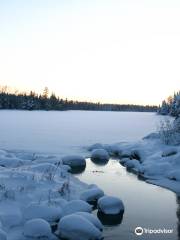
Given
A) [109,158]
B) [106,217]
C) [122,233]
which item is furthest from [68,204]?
[109,158]

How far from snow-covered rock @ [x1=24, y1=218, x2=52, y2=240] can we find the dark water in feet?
Answer: 4.76

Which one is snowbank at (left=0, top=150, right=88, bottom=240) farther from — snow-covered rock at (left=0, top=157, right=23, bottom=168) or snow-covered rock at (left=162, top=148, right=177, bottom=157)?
snow-covered rock at (left=162, top=148, right=177, bottom=157)

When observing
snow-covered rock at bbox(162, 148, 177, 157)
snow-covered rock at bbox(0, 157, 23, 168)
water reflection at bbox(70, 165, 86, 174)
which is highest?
snow-covered rock at bbox(162, 148, 177, 157)

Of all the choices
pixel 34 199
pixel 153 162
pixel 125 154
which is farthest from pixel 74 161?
pixel 34 199

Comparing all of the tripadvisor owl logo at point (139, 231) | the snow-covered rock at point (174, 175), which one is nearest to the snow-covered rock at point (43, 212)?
the tripadvisor owl logo at point (139, 231)

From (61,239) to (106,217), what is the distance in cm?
204

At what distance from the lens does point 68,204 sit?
10273 mm

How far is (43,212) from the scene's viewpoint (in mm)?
9766

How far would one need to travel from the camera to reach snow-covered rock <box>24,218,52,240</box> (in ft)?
27.5

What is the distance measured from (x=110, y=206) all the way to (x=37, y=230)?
9.16ft

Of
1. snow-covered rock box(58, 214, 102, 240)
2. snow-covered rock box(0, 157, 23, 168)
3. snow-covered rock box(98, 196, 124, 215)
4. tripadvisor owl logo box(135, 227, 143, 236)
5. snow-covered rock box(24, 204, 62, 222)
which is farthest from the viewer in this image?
snow-covered rock box(0, 157, 23, 168)

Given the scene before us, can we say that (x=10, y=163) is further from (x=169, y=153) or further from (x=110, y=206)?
(x=169, y=153)

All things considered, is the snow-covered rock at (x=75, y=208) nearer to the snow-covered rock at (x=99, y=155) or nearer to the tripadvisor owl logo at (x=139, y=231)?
the tripadvisor owl logo at (x=139, y=231)

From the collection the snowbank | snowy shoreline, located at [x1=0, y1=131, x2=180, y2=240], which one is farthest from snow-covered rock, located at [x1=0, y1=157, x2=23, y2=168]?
the snowbank
